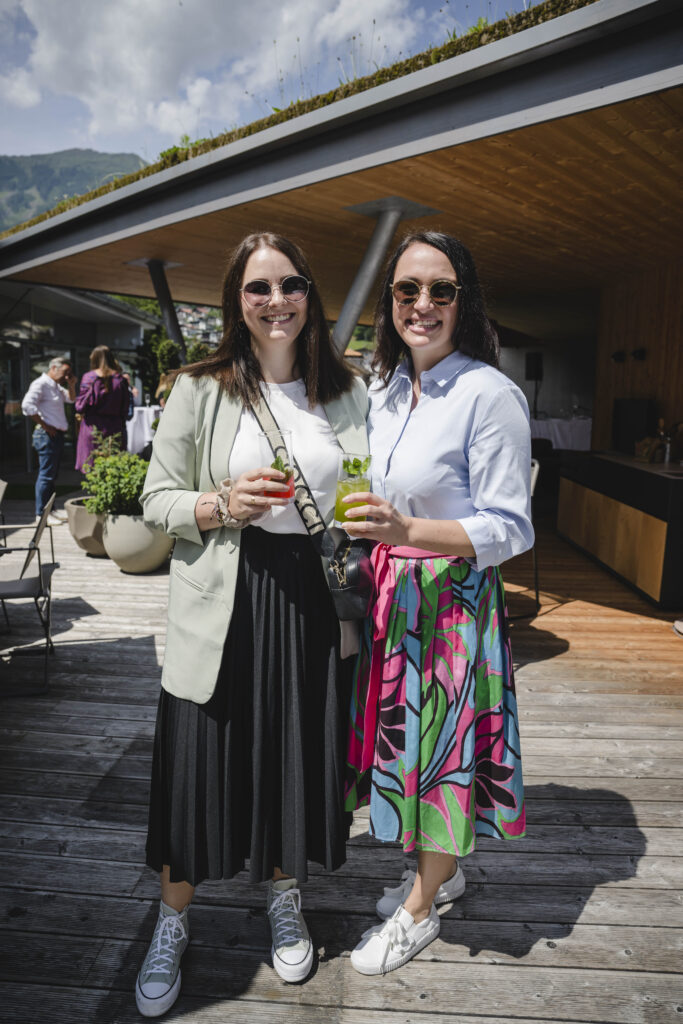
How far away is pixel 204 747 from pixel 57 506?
26.2ft

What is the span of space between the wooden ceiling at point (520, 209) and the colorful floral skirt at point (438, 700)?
3165 millimetres

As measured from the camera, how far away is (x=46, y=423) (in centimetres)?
718

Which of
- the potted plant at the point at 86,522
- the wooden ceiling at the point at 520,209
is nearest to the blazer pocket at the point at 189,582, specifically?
the wooden ceiling at the point at 520,209

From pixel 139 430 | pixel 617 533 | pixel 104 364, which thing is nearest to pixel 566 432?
pixel 617 533

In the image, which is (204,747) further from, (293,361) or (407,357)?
(407,357)

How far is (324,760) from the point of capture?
1587 mm

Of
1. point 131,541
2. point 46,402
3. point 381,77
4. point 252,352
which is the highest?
point 381,77

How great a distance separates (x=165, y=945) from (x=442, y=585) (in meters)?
1.11

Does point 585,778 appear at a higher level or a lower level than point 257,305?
lower

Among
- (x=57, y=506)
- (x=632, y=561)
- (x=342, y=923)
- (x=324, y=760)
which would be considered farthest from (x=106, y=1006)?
(x=57, y=506)

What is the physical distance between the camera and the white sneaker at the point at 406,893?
1.80m

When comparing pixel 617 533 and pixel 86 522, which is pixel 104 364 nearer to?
pixel 86 522

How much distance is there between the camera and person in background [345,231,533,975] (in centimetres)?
141

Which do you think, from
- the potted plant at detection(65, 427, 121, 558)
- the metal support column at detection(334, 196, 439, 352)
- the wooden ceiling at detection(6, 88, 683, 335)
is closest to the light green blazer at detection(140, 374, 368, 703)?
the wooden ceiling at detection(6, 88, 683, 335)
